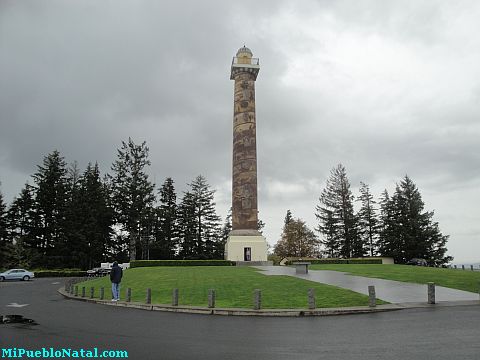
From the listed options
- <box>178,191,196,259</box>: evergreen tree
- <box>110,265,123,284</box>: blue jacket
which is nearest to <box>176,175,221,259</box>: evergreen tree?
<box>178,191,196,259</box>: evergreen tree

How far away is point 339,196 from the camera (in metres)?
73.2

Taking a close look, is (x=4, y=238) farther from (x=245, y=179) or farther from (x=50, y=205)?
(x=245, y=179)

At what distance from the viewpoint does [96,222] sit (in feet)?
208

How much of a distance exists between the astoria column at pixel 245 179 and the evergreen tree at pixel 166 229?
2213cm

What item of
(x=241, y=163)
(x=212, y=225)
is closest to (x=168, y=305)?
(x=241, y=163)

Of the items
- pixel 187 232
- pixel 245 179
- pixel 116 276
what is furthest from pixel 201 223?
pixel 116 276

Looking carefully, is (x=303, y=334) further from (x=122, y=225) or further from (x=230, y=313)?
(x=122, y=225)

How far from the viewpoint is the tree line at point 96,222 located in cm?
6091

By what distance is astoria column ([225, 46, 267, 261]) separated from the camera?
156ft

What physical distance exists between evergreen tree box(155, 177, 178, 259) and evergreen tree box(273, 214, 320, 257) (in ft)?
61.0

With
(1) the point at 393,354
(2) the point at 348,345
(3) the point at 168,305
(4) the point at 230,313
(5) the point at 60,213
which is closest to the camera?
(1) the point at 393,354

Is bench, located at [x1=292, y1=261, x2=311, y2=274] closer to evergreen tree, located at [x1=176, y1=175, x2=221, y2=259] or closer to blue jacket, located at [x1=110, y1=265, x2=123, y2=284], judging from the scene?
blue jacket, located at [x1=110, y1=265, x2=123, y2=284]

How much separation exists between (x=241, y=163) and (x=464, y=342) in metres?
40.9

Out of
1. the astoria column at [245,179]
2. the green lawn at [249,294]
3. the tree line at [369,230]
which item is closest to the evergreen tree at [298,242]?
the tree line at [369,230]
